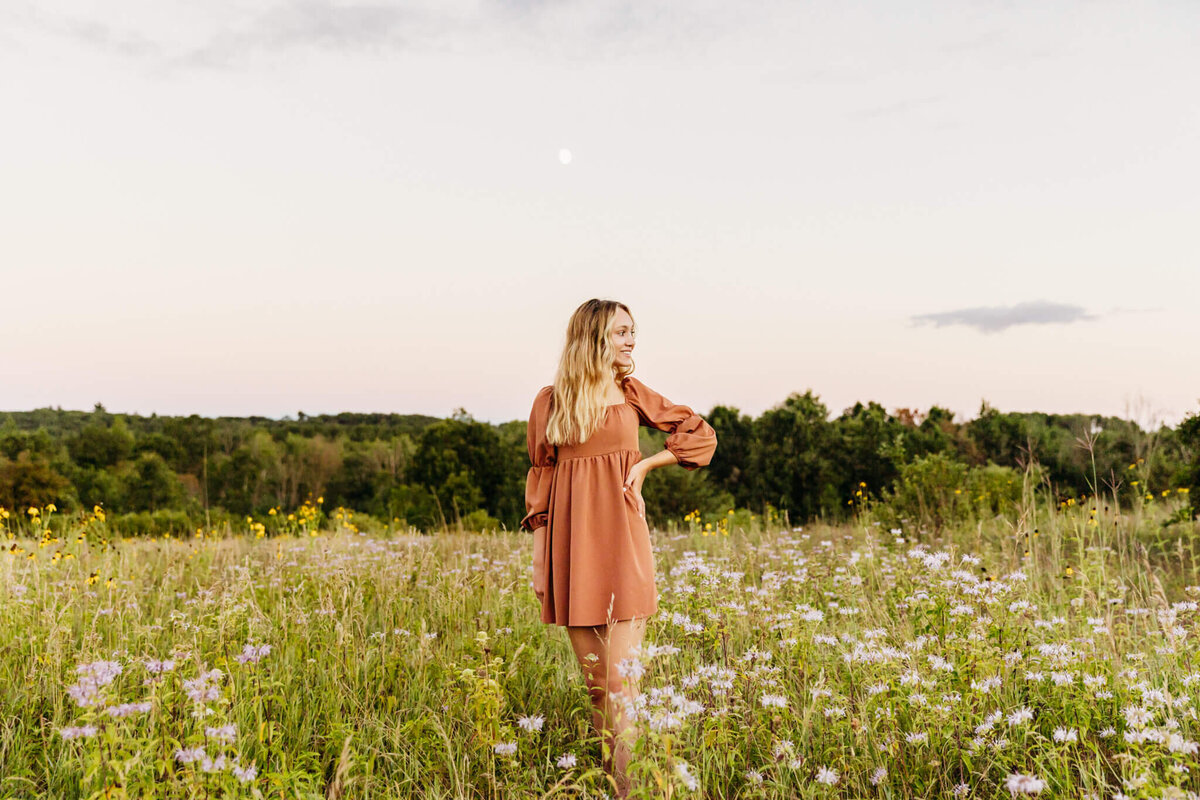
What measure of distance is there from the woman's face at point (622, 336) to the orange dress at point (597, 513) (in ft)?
0.45

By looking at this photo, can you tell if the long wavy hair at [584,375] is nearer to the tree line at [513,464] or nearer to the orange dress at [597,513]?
the orange dress at [597,513]

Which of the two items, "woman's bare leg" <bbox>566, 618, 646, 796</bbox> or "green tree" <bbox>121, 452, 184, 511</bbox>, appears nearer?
"woman's bare leg" <bbox>566, 618, 646, 796</bbox>

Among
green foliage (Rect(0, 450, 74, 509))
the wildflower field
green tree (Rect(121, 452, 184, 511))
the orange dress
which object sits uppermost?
the orange dress

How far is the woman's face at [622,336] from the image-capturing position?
358cm

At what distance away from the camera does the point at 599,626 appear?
3.43 m

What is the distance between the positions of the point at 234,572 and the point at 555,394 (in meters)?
4.09

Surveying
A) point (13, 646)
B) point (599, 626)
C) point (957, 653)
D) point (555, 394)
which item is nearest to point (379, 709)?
point (599, 626)

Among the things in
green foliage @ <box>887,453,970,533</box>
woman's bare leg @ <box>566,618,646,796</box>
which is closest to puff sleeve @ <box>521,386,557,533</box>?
woman's bare leg @ <box>566,618,646,796</box>

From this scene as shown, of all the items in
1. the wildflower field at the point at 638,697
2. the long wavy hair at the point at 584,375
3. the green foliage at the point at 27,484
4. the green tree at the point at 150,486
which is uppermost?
the long wavy hair at the point at 584,375

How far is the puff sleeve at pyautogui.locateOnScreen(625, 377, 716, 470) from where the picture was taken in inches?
146

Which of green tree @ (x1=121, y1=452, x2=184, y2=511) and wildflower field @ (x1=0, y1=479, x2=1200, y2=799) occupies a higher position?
wildflower field @ (x1=0, y1=479, x2=1200, y2=799)

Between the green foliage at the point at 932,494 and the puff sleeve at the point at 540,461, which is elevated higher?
the puff sleeve at the point at 540,461

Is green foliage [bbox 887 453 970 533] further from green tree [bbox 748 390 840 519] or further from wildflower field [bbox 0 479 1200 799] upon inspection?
green tree [bbox 748 390 840 519]

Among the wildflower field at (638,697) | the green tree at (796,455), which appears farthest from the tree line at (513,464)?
the wildflower field at (638,697)
